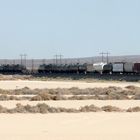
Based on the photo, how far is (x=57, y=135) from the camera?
21.5 metres

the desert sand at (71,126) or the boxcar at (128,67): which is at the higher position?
the boxcar at (128,67)

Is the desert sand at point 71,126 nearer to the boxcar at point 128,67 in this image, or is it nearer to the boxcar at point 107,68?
the boxcar at point 128,67

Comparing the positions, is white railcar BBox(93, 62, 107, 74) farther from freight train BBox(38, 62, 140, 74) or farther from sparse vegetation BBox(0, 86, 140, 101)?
sparse vegetation BBox(0, 86, 140, 101)

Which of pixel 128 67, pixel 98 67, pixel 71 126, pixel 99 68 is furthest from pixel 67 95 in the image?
pixel 98 67

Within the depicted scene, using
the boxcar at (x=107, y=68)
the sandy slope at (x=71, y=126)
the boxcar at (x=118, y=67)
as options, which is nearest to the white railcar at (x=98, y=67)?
the boxcar at (x=107, y=68)

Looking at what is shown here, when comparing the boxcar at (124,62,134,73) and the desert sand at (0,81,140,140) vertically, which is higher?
the boxcar at (124,62,134,73)

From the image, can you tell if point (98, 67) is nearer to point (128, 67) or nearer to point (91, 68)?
point (91, 68)

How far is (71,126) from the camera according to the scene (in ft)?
81.4

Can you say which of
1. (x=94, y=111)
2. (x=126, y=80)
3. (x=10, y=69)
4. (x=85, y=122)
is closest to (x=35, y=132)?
(x=85, y=122)

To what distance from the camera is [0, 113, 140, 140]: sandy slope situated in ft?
69.6

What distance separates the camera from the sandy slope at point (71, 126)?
21.2m

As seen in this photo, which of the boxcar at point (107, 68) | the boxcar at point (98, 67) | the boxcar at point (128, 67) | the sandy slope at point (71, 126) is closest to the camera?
the sandy slope at point (71, 126)

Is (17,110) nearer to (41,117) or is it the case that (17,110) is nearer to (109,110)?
(41,117)

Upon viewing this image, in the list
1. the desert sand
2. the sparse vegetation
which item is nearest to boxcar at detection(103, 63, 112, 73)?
the sparse vegetation
